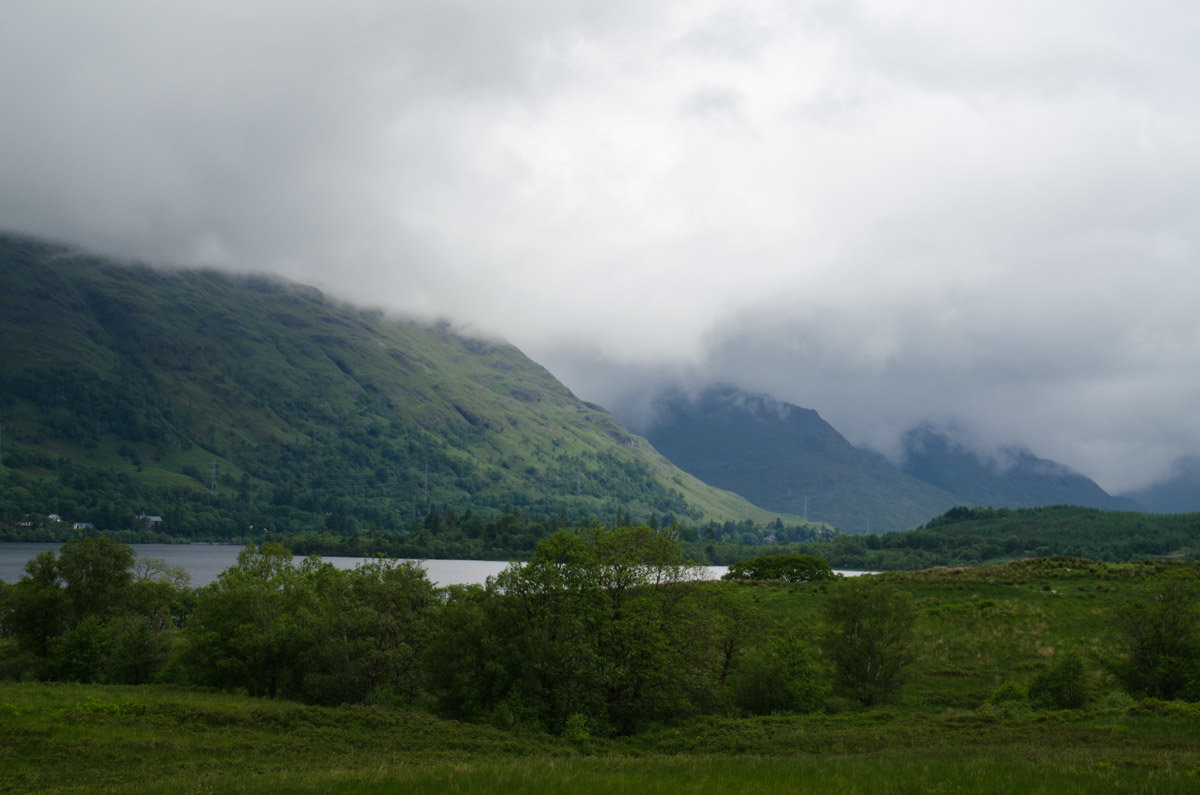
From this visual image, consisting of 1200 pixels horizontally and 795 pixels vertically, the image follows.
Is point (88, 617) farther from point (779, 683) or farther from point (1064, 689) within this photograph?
point (1064, 689)

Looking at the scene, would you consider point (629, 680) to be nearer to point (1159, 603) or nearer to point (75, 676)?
point (1159, 603)

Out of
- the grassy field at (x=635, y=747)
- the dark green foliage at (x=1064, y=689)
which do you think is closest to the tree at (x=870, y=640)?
the grassy field at (x=635, y=747)

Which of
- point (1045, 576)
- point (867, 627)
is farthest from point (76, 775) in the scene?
point (1045, 576)

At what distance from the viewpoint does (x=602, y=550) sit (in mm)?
61156

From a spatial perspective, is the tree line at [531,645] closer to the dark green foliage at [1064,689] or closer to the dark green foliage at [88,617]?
the dark green foliage at [88,617]

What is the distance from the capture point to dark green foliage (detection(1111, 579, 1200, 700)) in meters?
53.8

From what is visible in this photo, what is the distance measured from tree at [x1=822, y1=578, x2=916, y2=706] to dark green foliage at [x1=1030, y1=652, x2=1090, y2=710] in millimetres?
9142

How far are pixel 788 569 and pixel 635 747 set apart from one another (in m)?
94.8

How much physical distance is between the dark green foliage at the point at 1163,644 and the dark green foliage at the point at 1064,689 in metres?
4.82

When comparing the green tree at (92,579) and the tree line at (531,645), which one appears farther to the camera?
the green tree at (92,579)

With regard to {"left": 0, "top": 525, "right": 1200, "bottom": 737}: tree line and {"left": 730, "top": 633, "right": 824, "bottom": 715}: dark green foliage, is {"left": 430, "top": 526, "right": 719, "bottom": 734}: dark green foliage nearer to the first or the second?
{"left": 0, "top": 525, "right": 1200, "bottom": 737}: tree line

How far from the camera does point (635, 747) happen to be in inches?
1895

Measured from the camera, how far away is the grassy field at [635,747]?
26.6 metres

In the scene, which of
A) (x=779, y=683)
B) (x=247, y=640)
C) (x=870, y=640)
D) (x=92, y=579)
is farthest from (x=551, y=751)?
(x=92, y=579)
